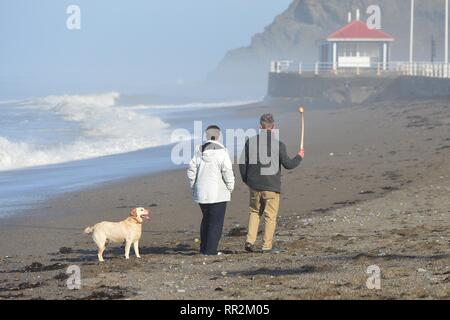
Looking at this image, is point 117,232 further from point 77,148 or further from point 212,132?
point 77,148

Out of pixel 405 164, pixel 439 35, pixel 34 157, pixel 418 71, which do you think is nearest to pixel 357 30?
pixel 418 71

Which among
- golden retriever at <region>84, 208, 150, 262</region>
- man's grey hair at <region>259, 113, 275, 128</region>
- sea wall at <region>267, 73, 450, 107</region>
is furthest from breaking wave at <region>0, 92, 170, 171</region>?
man's grey hair at <region>259, 113, 275, 128</region>

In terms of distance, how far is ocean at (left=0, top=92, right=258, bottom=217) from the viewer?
62.5ft

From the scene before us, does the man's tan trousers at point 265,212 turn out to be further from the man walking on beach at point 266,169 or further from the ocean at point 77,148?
the ocean at point 77,148

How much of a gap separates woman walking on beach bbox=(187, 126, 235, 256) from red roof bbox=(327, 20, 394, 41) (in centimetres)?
4787

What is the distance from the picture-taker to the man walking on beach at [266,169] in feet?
37.0

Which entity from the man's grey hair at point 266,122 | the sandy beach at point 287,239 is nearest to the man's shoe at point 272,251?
the sandy beach at point 287,239

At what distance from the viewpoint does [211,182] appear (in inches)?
443

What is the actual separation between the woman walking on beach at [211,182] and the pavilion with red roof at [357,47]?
46527 millimetres

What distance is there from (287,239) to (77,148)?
15.6 m

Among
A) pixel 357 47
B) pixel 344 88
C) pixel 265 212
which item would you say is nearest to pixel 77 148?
pixel 265 212

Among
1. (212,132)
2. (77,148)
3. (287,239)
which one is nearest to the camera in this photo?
(212,132)

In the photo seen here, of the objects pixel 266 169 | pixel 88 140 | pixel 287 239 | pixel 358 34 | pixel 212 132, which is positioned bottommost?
pixel 88 140

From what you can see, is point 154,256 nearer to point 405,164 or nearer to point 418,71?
point 405,164
